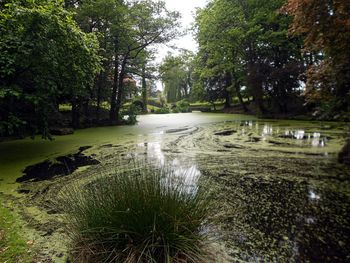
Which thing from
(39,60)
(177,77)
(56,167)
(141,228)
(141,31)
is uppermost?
(141,31)

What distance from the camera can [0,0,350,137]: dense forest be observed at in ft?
12.2

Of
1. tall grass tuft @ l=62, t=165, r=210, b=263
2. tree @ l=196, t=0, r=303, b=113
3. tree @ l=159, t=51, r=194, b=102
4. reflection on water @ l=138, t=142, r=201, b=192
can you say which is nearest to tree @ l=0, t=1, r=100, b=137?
reflection on water @ l=138, t=142, r=201, b=192

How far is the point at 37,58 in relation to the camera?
4.26 metres

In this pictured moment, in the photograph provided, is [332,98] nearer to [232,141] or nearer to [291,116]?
[232,141]

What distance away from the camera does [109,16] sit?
8383mm

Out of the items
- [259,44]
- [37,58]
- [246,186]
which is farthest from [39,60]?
[259,44]

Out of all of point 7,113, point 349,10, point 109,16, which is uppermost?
point 109,16

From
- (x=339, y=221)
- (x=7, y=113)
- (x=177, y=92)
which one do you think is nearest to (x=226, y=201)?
(x=339, y=221)

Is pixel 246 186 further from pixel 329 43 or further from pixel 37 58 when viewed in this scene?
pixel 37 58

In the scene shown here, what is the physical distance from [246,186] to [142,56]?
29.2 ft

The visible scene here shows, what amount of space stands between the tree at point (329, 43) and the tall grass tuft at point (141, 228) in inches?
124

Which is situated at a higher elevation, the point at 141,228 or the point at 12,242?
the point at 141,228

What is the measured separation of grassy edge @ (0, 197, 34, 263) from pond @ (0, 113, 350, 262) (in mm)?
81

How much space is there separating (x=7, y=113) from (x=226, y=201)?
14.2ft
